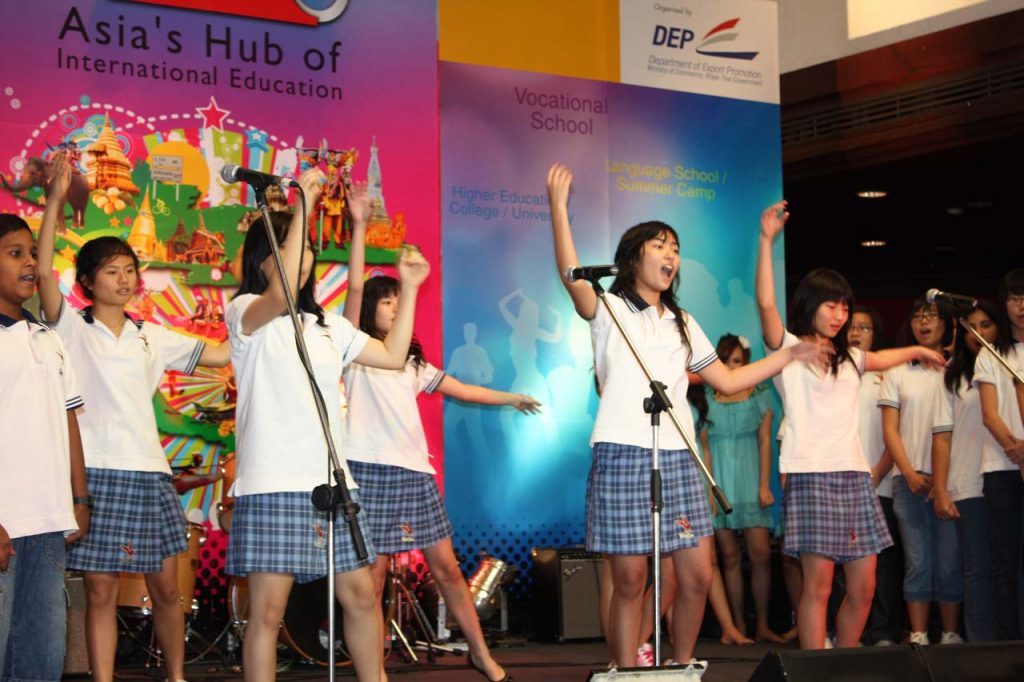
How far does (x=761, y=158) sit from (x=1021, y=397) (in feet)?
9.85

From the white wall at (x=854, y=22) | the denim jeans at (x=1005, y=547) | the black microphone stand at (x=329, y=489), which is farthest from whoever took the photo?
the white wall at (x=854, y=22)

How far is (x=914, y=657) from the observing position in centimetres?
334

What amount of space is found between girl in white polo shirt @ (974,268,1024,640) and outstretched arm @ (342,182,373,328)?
287cm

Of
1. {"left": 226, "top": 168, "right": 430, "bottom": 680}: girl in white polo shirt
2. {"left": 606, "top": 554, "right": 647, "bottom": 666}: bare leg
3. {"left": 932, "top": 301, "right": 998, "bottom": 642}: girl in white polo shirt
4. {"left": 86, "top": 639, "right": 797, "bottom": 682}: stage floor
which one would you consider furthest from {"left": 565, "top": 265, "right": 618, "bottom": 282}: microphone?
{"left": 932, "top": 301, "right": 998, "bottom": 642}: girl in white polo shirt

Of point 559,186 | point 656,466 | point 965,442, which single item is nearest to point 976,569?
point 965,442

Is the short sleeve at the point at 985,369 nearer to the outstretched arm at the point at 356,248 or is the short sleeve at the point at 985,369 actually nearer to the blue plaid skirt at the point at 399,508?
the blue plaid skirt at the point at 399,508

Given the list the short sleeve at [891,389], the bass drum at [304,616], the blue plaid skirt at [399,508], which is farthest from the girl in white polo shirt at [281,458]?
the short sleeve at [891,389]

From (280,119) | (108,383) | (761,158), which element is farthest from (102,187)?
(761,158)

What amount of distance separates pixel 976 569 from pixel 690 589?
Answer: 2.06 metres

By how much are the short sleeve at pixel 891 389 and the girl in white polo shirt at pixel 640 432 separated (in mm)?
1933

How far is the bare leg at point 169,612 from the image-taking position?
4289mm

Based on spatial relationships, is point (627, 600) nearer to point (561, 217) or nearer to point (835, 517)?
point (835, 517)

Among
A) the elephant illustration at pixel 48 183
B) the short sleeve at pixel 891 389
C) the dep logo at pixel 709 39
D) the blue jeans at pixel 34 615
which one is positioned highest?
the dep logo at pixel 709 39

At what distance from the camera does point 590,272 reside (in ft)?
12.5
